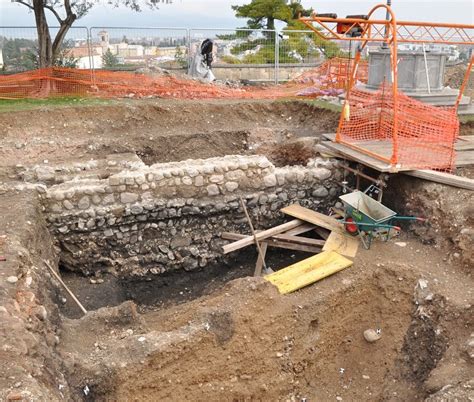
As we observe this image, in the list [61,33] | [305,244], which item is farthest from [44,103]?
[305,244]

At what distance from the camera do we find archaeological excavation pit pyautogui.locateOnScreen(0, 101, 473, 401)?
4945mm

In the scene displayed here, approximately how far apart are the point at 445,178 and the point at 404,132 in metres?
1.93

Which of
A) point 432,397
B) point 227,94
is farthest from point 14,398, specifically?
point 227,94

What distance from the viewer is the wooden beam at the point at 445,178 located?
701 centimetres

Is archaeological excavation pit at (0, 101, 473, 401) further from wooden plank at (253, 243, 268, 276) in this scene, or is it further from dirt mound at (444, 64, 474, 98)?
dirt mound at (444, 64, 474, 98)

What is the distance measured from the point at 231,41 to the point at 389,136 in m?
9.95

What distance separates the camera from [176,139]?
33.3ft

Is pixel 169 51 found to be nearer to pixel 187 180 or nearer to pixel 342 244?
pixel 187 180

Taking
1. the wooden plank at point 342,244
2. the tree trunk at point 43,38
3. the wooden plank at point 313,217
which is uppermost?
the tree trunk at point 43,38

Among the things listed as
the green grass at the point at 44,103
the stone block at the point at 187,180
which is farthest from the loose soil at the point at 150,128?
the stone block at the point at 187,180

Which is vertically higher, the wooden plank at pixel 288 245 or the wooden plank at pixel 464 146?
the wooden plank at pixel 464 146

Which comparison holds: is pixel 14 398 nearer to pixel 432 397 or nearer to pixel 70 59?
pixel 432 397

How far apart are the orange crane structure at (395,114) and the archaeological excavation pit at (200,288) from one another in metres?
0.58

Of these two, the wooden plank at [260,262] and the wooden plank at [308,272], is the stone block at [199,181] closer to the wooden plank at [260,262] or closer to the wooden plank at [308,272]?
the wooden plank at [260,262]
